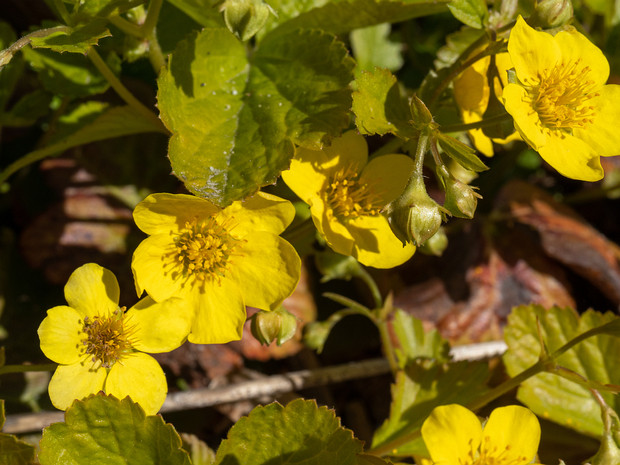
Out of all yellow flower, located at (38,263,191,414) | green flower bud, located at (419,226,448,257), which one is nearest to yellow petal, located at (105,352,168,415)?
yellow flower, located at (38,263,191,414)

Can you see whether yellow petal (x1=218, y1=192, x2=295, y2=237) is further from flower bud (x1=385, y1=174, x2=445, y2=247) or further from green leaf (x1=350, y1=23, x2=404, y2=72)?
green leaf (x1=350, y1=23, x2=404, y2=72)

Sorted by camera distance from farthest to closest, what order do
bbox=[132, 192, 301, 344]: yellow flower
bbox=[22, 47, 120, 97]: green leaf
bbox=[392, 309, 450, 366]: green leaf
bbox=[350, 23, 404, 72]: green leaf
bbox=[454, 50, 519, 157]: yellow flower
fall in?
bbox=[350, 23, 404, 72]: green leaf < bbox=[392, 309, 450, 366]: green leaf < bbox=[22, 47, 120, 97]: green leaf < bbox=[454, 50, 519, 157]: yellow flower < bbox=[132, 192, 301, 344]: yellow flower

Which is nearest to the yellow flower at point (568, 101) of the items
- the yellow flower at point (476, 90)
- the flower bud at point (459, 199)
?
the yellow flower at point (476, 90)

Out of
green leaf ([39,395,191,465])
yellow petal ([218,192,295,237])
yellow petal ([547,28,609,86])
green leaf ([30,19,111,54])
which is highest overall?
green leaf ([30,19,111,54])

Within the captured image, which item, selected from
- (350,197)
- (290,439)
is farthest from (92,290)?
(350,197)

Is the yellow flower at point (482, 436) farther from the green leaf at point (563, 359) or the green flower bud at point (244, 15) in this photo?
the green flower bud at point (244, 15)
